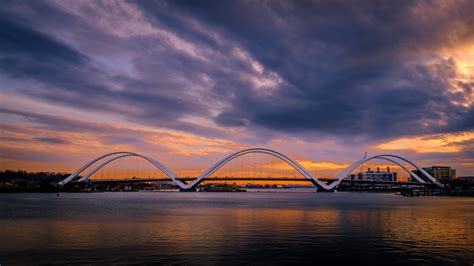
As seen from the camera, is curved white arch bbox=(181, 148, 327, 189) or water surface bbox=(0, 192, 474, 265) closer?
water surface bbox=(0, 192, 474, 265)

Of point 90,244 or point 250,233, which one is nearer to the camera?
point 90,244

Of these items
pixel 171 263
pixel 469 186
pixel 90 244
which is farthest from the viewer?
pixel 469 186

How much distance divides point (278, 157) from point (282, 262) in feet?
417

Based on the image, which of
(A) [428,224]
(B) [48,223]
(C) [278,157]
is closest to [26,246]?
(B) [48,223]

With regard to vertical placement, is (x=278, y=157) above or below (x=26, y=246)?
above

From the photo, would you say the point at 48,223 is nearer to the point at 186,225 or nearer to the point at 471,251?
the point at 186,225

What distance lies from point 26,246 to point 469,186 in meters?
151

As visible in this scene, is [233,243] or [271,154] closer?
[233,243]

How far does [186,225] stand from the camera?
101 ft

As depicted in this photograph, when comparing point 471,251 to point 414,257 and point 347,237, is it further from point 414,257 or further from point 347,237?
point 347,237

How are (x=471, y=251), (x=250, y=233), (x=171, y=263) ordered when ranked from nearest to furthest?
(x=171, y=263) → (x=471, y=251) → (x=250, y=233)

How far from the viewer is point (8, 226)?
94.1 ft

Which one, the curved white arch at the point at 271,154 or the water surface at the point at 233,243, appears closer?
the water surface at the point at 233,243

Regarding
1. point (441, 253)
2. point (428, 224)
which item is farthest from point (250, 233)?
point (428, 224)
